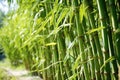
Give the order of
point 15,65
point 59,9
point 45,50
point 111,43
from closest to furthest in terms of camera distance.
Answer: point 111,43 → point 59,9 → point 45,50 → point 15,65

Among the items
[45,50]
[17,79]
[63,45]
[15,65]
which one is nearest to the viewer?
[63,45]

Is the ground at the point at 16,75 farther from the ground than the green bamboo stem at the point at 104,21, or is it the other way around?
the green bamboo stem at the point at 104,21

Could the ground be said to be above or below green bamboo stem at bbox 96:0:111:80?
below

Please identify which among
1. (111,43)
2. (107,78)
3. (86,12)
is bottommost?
(107,78)

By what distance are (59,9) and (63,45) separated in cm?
45

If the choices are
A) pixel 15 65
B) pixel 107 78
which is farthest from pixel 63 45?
pixel 15 65

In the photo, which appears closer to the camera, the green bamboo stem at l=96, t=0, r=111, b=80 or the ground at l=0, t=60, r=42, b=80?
the green bamboo stem at l=96, t=0, r=111, b=80

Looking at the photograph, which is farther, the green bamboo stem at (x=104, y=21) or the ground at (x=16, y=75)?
the ground at (x=16, y=75)

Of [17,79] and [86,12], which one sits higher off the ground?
[86,12]

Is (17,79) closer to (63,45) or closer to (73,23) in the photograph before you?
(63,45)

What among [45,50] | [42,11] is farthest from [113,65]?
[45,50]

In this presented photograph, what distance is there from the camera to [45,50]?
332cm

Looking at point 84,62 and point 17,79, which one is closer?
point 84,62

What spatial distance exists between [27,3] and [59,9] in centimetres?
92
